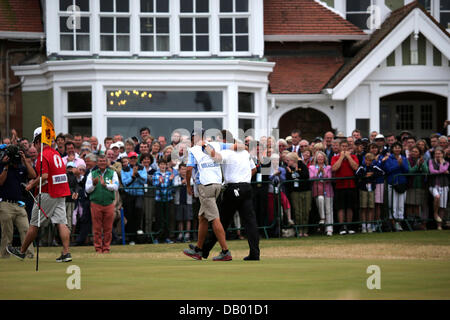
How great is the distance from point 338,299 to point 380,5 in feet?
70.9

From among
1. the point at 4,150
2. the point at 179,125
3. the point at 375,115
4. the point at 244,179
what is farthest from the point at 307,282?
the point at 375,115

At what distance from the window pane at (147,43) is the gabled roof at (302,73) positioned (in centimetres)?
382

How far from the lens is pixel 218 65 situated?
81.1 feet

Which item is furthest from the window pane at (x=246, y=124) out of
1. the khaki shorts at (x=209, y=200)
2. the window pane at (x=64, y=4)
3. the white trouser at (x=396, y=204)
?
the khaki shorts at (x=209, y=200)

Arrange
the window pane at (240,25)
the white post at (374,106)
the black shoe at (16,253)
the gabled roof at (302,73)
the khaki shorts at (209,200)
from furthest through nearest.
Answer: the white post at (374,106)
the gabled roof at (302,73)
the window pane at (240,25)
the black shoe at (16,253)
the khaki shorts at (209,200)

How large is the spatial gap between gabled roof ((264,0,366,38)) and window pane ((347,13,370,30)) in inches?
42.8

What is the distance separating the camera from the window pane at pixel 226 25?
25.3m

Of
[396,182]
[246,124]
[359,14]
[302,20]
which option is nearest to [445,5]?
[359,14]

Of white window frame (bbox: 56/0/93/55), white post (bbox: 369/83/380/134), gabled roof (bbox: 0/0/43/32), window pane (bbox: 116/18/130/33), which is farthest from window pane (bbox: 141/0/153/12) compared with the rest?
white post (bbox: 369/83/380/134)

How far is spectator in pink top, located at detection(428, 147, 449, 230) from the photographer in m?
19.5

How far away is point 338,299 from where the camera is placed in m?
7.77

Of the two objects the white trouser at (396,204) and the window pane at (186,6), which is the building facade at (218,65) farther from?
the white trouser at (396,204)

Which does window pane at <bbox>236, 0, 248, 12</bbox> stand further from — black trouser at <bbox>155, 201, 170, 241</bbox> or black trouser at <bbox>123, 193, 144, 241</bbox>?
black trouser at <bbox>123, 193, 144, 241</bbox>

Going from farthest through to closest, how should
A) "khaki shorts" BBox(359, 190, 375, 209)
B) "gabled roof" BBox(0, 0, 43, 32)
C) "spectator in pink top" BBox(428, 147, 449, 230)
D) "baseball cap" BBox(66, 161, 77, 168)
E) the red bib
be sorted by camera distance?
"gabled roof" BBox(0, 0, 43, 32)
"spectator in pink top" BBox(428, 147, 449, 230)
"khaki shorts" BBox(359, 190, 375, 209)
"baseball cap" BBox(66, 161, 77, 168)
the red bib
